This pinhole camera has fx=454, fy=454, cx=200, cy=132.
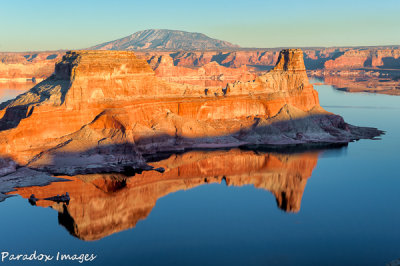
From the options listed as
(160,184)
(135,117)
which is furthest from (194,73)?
(160,184)

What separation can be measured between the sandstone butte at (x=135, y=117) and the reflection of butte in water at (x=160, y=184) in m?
2.95

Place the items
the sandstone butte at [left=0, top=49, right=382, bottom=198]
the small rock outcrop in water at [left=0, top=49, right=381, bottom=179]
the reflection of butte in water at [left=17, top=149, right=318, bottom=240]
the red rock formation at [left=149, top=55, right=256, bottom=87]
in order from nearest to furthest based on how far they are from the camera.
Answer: the reflection of butte in water at [left=17, top=149, right=318, bottom=240] < the sandstone butte at [left=0, top=49, right=382, bottom=198] < the small rock outcrop in water at [left=0, top=49, right=381, bottom=179] < the red rock formation at [left=149, top=55, right=256, bottom=87]

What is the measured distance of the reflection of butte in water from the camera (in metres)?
32.9

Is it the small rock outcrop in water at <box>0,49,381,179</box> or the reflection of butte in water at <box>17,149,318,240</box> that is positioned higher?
the small rock outcrop in water at <box>0,49,381,179</box>

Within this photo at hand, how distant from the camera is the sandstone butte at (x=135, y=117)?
43.9 meters

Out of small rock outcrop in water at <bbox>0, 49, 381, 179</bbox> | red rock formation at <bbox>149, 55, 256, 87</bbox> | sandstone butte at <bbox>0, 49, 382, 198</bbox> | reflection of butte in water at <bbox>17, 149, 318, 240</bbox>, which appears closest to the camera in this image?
reflection of butte in water at <bbox>17, 149, 318, 240</bbox>

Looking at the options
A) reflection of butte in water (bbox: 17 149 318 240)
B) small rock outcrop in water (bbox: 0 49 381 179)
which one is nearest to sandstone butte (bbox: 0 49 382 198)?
small rock outcrop in water (bbox: 0 49 381 179)

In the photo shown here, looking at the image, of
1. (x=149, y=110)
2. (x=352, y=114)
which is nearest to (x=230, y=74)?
(x=352, y=114)

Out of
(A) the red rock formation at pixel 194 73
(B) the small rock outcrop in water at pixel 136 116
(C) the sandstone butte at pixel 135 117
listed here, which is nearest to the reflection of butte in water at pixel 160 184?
(C) the sandstone butte at pixel 135 117

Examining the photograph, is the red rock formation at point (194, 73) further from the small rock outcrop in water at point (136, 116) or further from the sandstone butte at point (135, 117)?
the small rock outcrop in water at point (136, 116)

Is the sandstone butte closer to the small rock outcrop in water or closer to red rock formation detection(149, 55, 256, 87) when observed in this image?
the small rock outcrop in water

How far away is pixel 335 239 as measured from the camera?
29.7 meters

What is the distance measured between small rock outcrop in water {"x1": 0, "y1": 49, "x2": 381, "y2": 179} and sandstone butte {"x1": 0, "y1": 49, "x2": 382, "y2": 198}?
0.34 ft

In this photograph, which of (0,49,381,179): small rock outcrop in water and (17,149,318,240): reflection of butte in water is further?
(0,49,381,179): small rock outcrop in water
